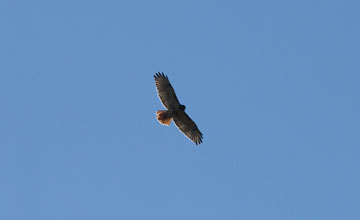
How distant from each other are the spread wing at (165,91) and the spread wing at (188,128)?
876 mm

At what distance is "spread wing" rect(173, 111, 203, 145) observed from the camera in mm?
→ 52125

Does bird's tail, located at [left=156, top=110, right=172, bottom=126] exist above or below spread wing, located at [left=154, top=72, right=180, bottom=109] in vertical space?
below

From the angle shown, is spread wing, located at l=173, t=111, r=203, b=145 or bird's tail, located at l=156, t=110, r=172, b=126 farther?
spread wing, located at l=173, t=111, r=203, b=145

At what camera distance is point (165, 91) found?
51625 millimetres

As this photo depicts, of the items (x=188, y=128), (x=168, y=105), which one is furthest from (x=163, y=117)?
(x=188, y=128)

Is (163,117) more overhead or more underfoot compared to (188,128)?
more underfoot

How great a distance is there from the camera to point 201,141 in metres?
53.1

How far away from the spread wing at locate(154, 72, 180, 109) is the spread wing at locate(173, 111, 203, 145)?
2.87 ft

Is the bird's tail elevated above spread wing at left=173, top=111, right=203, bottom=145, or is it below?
below

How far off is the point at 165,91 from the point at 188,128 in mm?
2605

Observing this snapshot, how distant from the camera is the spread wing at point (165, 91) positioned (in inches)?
2023

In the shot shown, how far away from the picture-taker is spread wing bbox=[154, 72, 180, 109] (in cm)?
5138

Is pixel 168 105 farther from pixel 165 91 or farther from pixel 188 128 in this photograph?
pixel 188 128

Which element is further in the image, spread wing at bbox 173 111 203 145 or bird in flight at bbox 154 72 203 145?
spread wing at bbox 173 111 203 145
